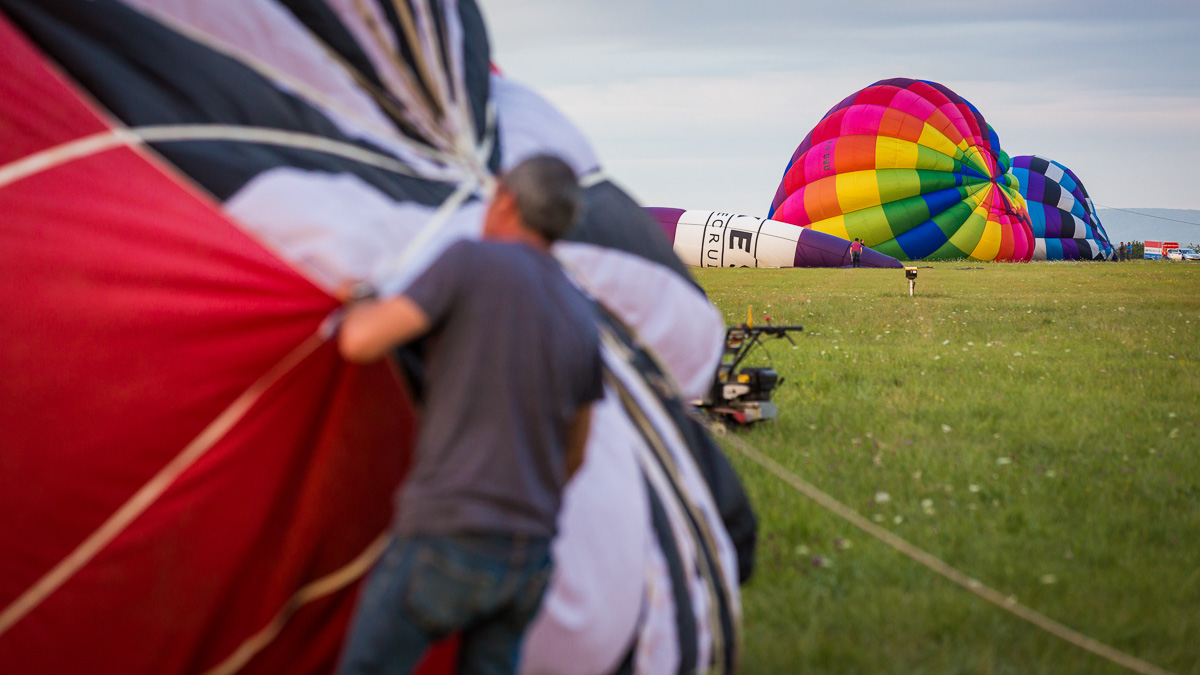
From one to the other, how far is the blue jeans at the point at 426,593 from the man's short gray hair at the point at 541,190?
0.80 metres

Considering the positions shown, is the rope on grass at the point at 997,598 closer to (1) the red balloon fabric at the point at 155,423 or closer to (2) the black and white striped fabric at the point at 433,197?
(2) the black and white striped fabric at the point at 433,197

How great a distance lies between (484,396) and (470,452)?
14 centimetres

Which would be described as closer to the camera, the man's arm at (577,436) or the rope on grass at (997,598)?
the man's arm at (577,436)

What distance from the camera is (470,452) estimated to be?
2.45 meters

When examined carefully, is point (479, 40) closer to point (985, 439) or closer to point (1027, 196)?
point (985, 439)

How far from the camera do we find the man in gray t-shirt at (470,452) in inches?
95.3

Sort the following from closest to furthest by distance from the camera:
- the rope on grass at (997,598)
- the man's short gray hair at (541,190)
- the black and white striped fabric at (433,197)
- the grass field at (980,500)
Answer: the man's short gray hair at (541,190) → the black and white striped fabric at (433,197) → the rope on grass at (997,598) → the grass field at (980,500)

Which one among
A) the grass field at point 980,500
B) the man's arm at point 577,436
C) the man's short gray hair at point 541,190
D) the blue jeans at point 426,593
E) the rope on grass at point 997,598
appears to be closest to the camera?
the blue jeans at point 426,593

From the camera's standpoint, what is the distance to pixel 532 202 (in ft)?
8.61

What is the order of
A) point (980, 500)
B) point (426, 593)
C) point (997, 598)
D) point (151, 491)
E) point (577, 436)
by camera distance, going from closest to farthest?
1. point (426, 593)
2. point (151, 491)
3. point (577, 436)
4. point (997, 598)
5. point (980, 500)

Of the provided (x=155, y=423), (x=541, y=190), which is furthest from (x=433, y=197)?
(x=155, y=423)

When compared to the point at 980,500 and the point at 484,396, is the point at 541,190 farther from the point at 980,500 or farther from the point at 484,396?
the point at 980,500

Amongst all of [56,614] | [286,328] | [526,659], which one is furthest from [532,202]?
[56,614]

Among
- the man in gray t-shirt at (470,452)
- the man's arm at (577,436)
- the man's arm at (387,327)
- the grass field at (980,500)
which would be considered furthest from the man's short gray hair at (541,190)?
the grass field at (980,500)
